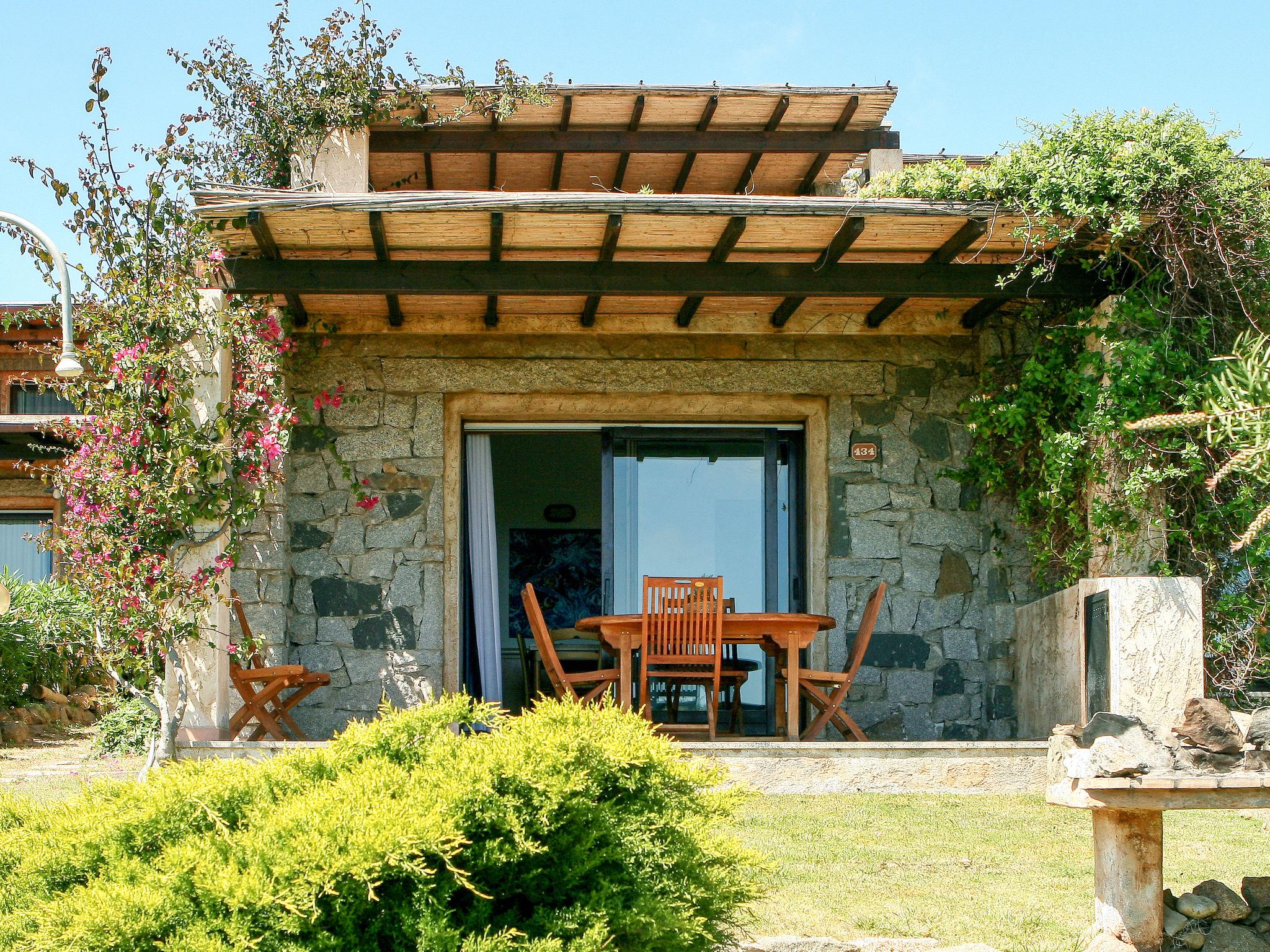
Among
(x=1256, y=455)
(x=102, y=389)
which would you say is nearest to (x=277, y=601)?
(x=102, y=389)

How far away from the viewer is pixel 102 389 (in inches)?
237

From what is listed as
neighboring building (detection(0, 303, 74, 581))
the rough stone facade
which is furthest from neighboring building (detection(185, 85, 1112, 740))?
neighboring building (detection(0, 303, 74, 581))

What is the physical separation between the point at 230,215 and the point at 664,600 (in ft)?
9.03

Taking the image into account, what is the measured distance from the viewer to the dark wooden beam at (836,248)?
600 cm

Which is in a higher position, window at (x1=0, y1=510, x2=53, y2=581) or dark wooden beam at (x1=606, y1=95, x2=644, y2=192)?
dark wooden beam at (x1=606, y1=95, x2=644, y2=192)

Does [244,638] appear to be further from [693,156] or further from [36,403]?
[36,403]

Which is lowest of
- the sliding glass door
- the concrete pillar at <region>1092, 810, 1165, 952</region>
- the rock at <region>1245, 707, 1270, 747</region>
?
the concrete pillar at <region>1092, 810, 1165, 952</region>

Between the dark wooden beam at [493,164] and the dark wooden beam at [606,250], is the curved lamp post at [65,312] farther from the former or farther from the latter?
the dark wooden beam at [493,164]

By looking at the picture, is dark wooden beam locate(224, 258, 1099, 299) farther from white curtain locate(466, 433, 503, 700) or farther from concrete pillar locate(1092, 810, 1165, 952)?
concrete pillar locate(1092, 810, 1165, 952)

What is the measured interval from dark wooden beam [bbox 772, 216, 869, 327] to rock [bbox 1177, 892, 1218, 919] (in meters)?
3.42

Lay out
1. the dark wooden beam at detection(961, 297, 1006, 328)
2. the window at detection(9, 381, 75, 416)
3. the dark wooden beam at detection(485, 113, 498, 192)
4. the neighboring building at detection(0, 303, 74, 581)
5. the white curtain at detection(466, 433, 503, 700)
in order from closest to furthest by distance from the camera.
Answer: the dark wooden beam at detection(961, 297, 1006, 328)
the white curtain at detection(466, 433, 503, 700)
the dark wooden beam at detection(485, 113, 498, 192)
the neighboring building at detection(0, 303, 74, 581)
the window at detection(9, 381, 75, 416)

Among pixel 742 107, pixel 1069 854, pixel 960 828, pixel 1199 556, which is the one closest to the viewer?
pixel 1069 854

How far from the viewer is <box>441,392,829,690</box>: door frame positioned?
295 inches

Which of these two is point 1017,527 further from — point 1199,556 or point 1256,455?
point 1256,455
